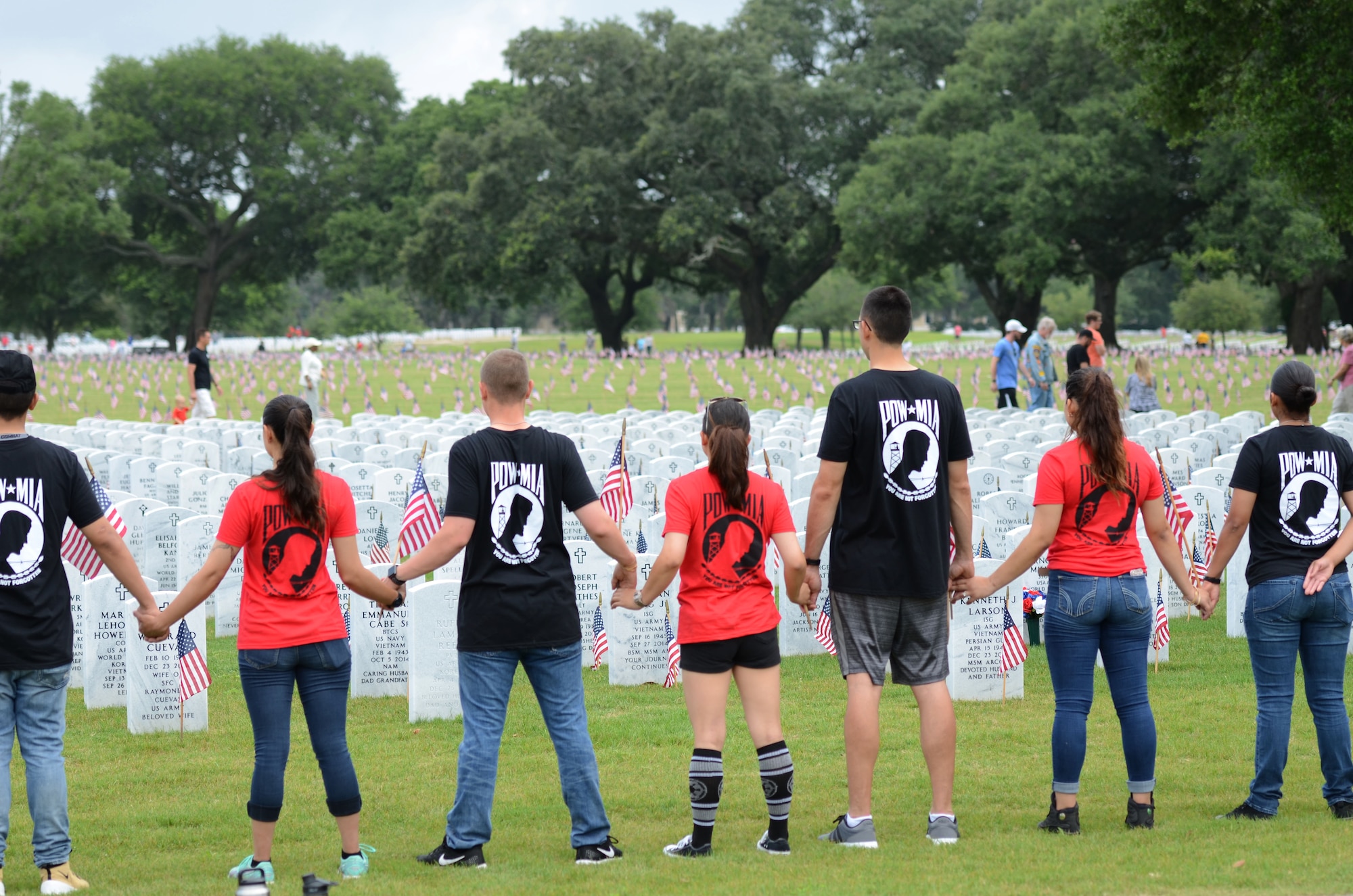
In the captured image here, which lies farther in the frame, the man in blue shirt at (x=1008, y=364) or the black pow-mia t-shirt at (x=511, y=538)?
the man in blue shirt at (x=1008, y=364)

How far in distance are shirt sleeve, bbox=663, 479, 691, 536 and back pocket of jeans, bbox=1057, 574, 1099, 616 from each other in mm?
1417

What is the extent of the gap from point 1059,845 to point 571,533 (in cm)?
704

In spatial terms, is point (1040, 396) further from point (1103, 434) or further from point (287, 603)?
point (287, 603)

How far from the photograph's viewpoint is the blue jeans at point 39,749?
4.64 m

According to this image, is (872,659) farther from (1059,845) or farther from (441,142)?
(441,142)

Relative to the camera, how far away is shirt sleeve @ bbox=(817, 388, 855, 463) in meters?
4.93

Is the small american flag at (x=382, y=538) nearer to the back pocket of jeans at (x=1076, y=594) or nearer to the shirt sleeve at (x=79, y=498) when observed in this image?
the shirt sleeve at (x=79, y=498)

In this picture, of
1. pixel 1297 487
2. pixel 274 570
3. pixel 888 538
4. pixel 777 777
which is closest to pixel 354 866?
pixel 274 570

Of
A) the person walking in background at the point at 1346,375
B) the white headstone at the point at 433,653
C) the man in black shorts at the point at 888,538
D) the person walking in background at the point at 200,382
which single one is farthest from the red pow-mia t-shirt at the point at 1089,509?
the person walking in background at the point at 200,382

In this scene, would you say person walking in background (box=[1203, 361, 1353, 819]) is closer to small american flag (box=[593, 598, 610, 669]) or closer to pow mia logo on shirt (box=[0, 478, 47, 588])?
small american flag (box=[593, 598, 610, 669])

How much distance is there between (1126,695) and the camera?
511cm

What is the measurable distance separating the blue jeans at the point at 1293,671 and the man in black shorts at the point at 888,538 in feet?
4.10

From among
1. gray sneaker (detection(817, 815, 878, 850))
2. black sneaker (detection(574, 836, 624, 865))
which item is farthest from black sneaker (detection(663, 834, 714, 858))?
gray sneaker (detection(817, 815, 878, 850))

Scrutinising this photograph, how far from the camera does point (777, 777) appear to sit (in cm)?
489
